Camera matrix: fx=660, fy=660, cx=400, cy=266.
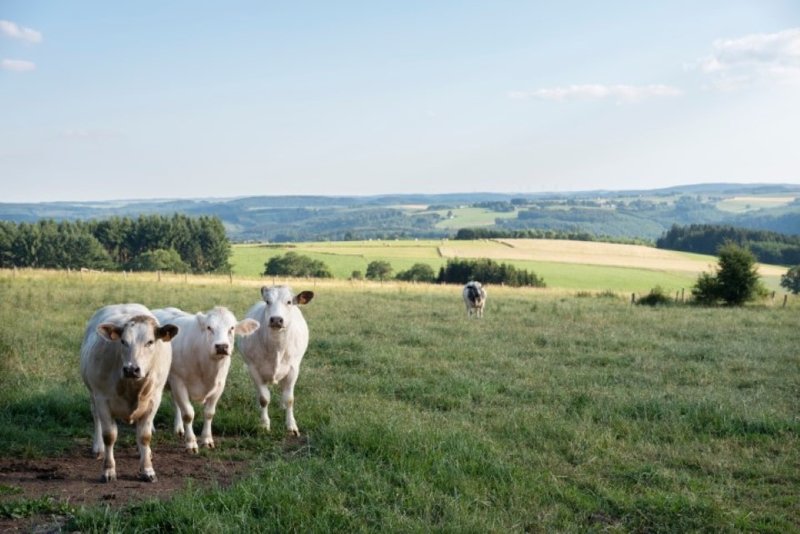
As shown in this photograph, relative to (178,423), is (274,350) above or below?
above

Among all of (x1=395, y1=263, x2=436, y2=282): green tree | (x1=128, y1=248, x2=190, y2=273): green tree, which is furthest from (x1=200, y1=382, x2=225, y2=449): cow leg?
(x1=128, y1=248, x2=190, y2=273): green tree

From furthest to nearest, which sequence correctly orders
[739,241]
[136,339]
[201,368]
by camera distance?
[739,241]
[201,368]
[136,339]

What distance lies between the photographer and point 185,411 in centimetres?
808

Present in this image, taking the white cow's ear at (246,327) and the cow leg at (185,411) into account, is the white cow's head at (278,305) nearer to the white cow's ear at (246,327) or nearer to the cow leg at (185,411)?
the white cow's ear at (246,327)

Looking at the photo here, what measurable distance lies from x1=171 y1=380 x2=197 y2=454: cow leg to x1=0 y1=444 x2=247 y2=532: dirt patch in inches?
4.8

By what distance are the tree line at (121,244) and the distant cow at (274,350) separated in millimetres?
69798

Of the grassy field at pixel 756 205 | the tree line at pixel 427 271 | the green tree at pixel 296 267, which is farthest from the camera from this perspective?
Answer: the grassy field at pixel 756 205

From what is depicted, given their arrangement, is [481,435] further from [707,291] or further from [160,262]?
[160,262]

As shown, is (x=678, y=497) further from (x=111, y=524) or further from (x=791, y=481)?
(x=111, y=524)

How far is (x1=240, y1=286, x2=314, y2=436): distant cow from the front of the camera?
30.1 ft

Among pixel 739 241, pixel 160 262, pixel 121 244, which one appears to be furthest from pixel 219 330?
pixel 739 241

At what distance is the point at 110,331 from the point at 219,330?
1518 mm

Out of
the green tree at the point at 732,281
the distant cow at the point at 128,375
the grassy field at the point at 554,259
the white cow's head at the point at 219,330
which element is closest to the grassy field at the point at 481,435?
the distant cow at the point at 128,375

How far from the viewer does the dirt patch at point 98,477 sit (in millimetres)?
6126
